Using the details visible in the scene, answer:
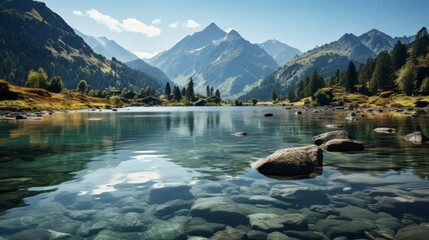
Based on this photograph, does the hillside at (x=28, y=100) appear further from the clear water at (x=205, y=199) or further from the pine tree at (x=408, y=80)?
the pine tree at (x=408, y=80)

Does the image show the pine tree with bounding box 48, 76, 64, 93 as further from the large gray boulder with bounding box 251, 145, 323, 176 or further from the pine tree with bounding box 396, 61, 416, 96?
the large gray boulder with bounding box 251, 145, 323, 176

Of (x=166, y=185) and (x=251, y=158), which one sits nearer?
(x=166, y=185)

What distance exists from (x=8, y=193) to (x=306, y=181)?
46.4 ft

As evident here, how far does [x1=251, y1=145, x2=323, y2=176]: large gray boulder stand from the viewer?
1809 cm

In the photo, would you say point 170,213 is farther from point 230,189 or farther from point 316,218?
point 316,218

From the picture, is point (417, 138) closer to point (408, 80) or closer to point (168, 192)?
point (168, 192)

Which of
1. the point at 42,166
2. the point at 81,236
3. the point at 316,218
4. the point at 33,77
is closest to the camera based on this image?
the point at 81,236

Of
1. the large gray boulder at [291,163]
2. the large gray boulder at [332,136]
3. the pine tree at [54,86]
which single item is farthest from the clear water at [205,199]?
the pine tree at [54,86]

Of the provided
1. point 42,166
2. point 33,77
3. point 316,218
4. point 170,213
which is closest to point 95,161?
point 42,166

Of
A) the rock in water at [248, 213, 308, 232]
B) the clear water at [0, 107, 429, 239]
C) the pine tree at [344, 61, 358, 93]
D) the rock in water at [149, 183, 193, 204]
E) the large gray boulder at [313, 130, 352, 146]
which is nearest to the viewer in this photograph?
the clear water at [0, 107, 429, 239]

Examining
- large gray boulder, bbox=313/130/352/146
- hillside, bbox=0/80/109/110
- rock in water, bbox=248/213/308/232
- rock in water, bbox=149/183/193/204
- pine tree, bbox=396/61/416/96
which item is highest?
pine tree, bbox=396/61/416/96

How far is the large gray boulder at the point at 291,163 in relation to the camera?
59.4ft

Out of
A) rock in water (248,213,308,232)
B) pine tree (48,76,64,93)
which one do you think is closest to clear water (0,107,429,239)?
rock in water (248,213,308,232)

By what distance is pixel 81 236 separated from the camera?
378 inches
